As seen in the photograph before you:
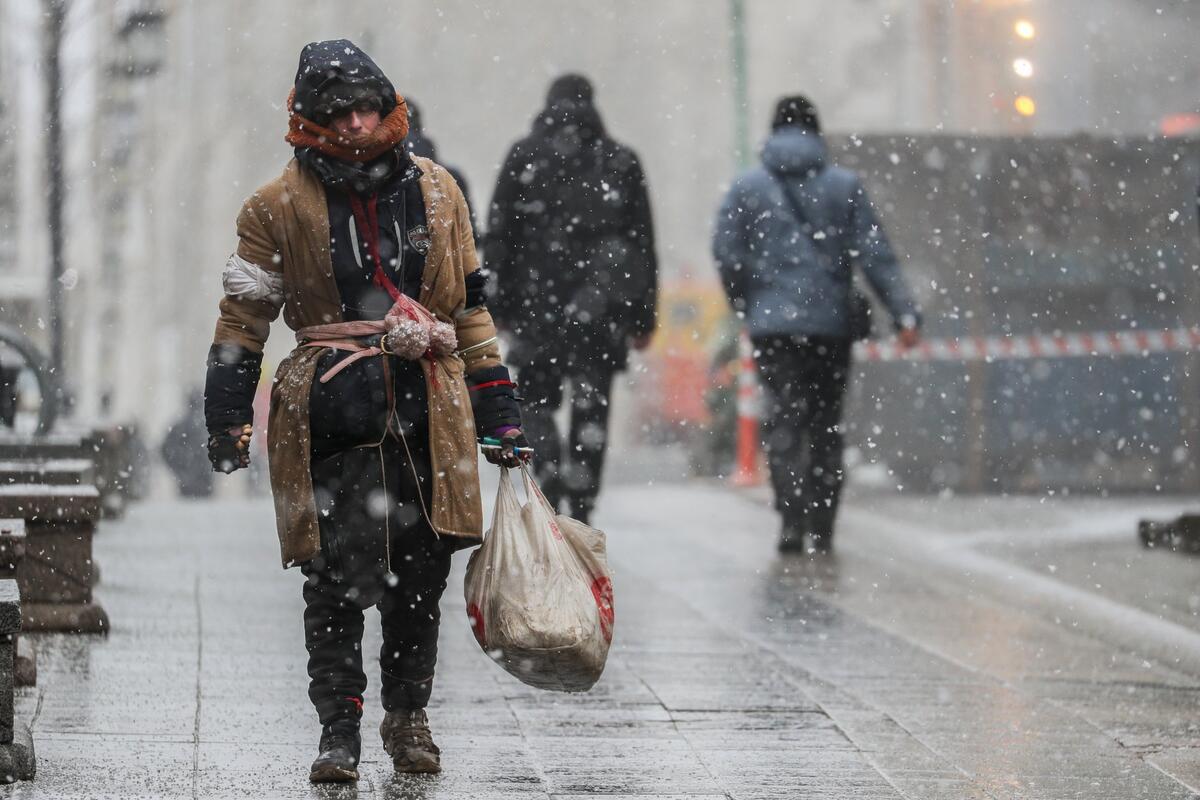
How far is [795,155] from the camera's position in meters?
10.5

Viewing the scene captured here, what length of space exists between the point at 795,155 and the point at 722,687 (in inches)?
176

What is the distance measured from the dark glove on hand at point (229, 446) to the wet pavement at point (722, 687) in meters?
0.72

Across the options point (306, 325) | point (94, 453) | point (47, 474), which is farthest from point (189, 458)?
point (306, 325)

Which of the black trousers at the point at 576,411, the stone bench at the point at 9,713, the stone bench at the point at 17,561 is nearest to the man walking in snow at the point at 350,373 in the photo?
the stone bench at the point at 9,713

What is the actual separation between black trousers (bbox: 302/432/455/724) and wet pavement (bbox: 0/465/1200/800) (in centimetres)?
23

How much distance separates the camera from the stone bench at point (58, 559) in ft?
23.4

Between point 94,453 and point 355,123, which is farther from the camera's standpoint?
point 94,453

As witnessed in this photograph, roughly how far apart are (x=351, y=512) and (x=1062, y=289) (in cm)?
1104

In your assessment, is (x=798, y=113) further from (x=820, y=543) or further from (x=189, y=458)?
(x=189, y=458)

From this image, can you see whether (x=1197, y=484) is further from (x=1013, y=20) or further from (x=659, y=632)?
(x=659, y=632)

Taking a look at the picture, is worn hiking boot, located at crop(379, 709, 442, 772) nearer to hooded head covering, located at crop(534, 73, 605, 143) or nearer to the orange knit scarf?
the orange knit scarf

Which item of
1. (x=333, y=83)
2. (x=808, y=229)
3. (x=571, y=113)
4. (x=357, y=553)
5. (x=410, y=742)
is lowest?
(x=410, y=742)

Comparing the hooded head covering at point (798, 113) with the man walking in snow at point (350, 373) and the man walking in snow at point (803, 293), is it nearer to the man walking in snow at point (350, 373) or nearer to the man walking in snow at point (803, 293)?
the man walking in snow at point (803, 293)

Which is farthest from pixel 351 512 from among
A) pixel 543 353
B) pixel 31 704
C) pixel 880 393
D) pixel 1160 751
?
pixel 880 393
